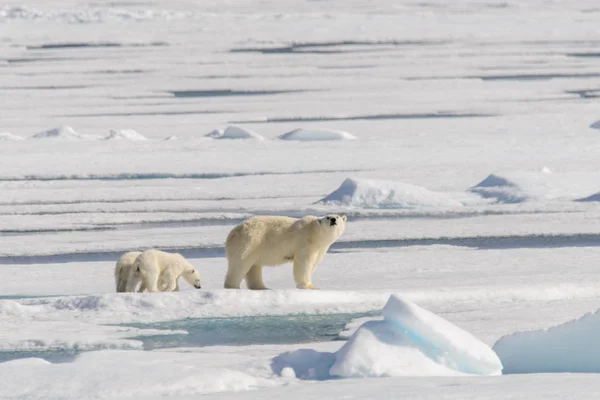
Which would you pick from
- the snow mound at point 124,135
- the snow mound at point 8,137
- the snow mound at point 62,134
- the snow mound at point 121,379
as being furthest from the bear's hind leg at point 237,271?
the snow mound at point 8,137

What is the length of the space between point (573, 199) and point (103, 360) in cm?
536

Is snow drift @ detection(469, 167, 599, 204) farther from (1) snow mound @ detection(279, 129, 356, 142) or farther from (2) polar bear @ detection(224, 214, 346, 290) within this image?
(2) polar bear @ detection(224, 214, 346, 290)

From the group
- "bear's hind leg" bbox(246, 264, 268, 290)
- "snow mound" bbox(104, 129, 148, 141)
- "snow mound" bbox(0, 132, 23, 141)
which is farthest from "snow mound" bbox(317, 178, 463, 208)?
"snow mound" bbox(0, 132, 23, 141)

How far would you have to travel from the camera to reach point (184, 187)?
9.41 meters

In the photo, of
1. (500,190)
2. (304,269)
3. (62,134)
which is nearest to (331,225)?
(304,269)

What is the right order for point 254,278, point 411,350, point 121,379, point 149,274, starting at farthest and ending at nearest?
1. point 254,278
2. point 149,274
3. point 411,350
4. point 121,379

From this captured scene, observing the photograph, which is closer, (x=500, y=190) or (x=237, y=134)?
(x=500, y=190)

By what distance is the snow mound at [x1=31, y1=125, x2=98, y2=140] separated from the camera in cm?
1199

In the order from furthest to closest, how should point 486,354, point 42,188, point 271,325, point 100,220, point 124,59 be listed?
point 124,59
point 42,188
point 100,220
point 271,325
point 486,354

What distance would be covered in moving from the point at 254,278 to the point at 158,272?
0.47 meters

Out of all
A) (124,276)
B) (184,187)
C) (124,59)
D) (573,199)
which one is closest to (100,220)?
(184,187)

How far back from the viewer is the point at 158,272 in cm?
543

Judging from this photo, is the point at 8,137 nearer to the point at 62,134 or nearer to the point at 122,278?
the point at 62,134

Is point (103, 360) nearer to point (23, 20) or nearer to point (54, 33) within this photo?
→ point (54, 33)
